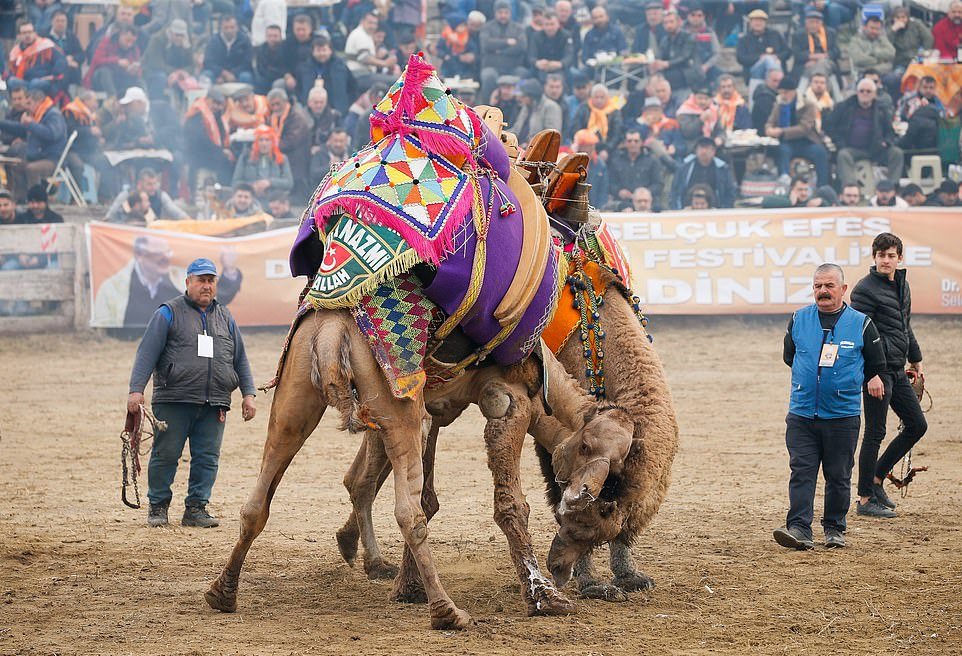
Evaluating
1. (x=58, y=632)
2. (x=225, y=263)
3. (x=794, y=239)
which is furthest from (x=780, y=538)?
(x=225, y=263)

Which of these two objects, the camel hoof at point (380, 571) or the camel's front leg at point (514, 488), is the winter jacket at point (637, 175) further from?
the camel's front leg at point (514, 488)

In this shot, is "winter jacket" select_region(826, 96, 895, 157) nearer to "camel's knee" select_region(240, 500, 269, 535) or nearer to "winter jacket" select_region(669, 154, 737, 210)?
"winter jacket" select_region(669, 154, 737, 210)

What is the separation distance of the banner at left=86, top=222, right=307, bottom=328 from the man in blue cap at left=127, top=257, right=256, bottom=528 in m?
8.93

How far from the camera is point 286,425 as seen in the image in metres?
6.07

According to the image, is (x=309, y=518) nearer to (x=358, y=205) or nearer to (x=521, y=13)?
(x=358, y=205)

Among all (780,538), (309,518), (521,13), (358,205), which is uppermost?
(521,13)

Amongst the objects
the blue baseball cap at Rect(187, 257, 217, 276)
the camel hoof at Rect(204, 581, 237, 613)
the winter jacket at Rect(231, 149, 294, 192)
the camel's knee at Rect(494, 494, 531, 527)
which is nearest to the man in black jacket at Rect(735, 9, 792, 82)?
the winter jacket at Rect(231, 149, 294, 192)

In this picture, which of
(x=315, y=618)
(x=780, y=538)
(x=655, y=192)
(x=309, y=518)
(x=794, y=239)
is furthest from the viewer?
(x=655, y=192)

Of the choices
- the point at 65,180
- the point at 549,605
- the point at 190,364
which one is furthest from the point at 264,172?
the point at 549,605

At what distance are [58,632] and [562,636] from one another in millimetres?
2492

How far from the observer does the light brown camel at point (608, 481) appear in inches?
248

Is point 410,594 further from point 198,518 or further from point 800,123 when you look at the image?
point 800,123

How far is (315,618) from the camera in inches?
248

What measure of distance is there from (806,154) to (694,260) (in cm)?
362
